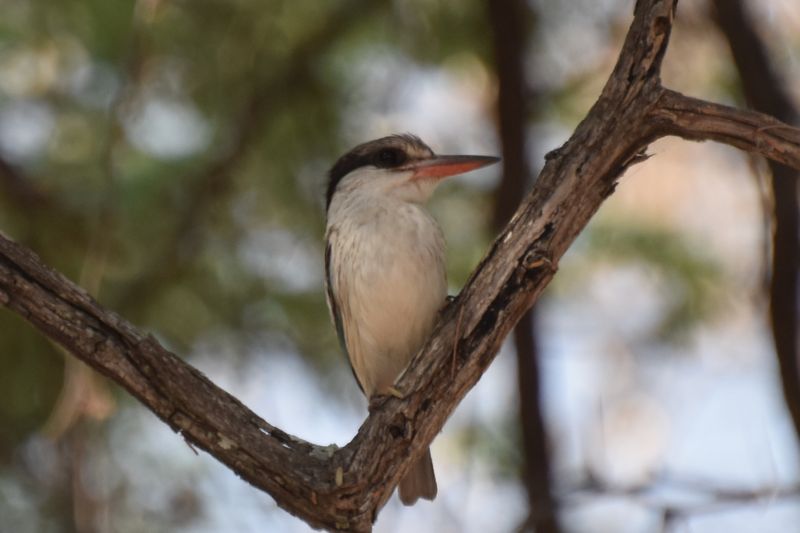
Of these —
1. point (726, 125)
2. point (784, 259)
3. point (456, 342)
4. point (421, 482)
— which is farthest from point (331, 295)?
point (726, 125)

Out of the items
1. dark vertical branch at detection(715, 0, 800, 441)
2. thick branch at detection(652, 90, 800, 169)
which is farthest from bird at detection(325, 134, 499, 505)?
thick branch at detection(652, 90, 800, 169)

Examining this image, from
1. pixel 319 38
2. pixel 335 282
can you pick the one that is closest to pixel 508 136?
pixel 319 38

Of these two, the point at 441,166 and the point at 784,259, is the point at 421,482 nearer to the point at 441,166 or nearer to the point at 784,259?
the point at 441,166

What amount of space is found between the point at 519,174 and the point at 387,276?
126 cm

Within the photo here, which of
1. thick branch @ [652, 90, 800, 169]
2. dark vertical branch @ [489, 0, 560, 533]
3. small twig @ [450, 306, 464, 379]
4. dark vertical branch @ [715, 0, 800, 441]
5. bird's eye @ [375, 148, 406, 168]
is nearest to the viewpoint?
thick branch @ [652, 90, 800, 169]

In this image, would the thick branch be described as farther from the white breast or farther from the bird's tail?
the bird's tail

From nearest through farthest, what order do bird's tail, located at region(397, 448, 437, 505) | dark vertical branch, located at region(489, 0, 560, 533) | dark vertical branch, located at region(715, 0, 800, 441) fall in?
1. dark vertical branch, located at region(715, 0, 800, 441)
2. bird's tail, located at region(397, 448, 437, 505)
3. dark vertical branch, located at region(489, 0, 560, 533)

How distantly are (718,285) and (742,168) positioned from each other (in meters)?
1.49

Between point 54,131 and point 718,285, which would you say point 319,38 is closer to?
point 54,131

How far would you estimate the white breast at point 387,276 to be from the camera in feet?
12.8

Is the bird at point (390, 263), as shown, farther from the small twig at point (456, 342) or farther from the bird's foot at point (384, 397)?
the small twig at point (456, 342)

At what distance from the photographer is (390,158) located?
4.36 m

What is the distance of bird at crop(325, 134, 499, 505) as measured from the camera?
392 cm

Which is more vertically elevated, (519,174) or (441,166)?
(519,174)
